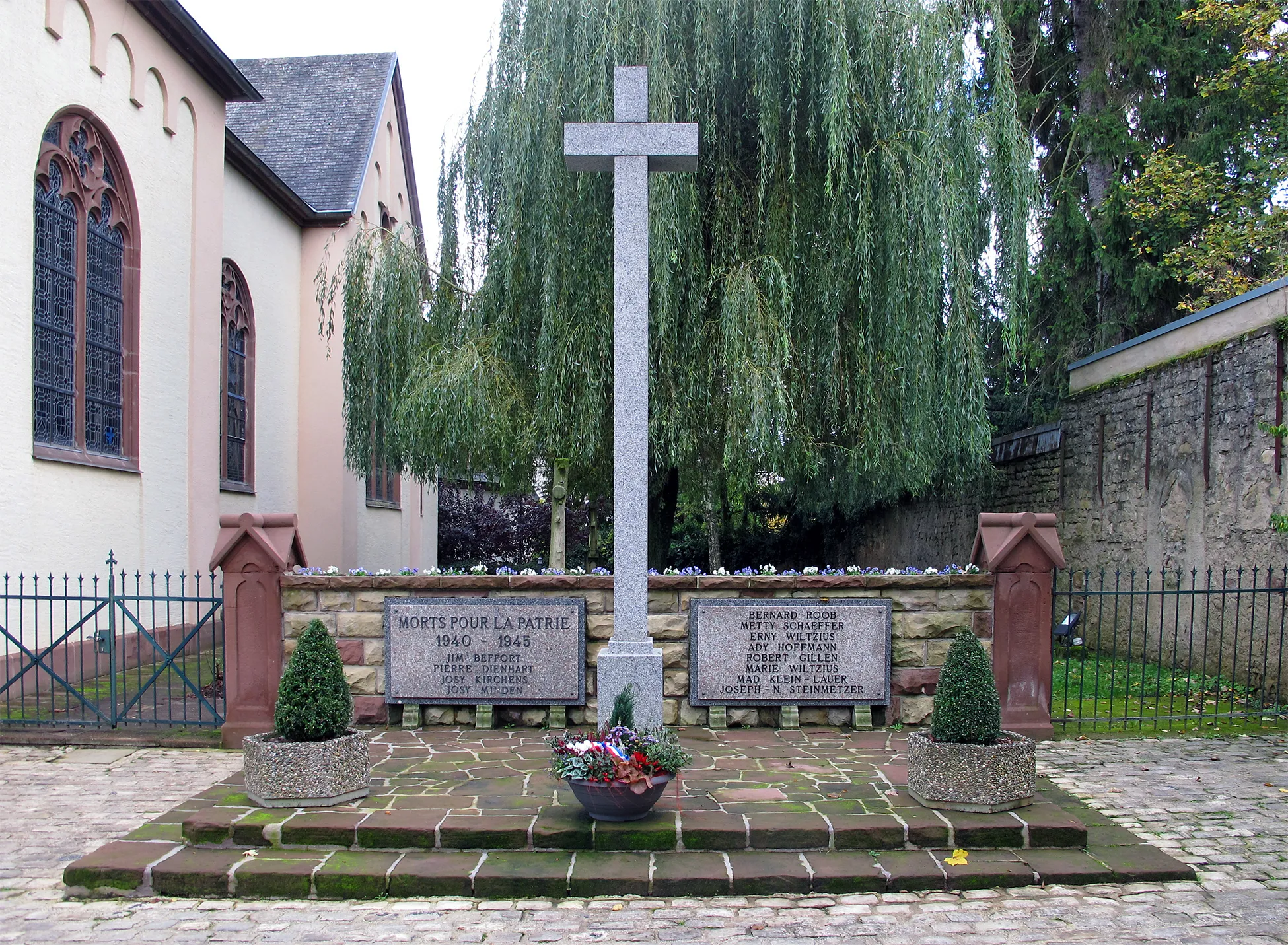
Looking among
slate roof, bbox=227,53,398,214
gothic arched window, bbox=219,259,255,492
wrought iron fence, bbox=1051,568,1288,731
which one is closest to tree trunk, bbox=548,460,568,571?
wrought iron fence, bbox=1051,568,1288,731

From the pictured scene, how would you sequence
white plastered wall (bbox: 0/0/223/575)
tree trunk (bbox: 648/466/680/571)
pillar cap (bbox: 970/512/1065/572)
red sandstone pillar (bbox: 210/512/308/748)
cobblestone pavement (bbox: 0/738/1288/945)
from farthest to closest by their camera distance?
tree trunk (bbox: 648/466/680/571)
white plastered wall (bbox: 0/0/223/575)
pillar cap (bbox: 970/512/1065/572)
red sandstone pillar (bbox: 210/512/308/748)
cobblestone pavement (bbox: 0/738/1288/945)

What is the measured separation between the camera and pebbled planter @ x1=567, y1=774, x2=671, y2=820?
16.6ft

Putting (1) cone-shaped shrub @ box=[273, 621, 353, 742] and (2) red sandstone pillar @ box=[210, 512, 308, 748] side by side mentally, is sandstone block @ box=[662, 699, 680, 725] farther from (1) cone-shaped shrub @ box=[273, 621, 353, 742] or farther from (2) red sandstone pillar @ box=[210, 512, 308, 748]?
(2) red sandstone pillar @ box=[210, 512, 308, 748]

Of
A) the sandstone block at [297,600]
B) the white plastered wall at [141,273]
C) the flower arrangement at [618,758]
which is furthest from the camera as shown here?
the white plastered wall at [141,273]

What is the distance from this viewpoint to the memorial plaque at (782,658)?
780cm

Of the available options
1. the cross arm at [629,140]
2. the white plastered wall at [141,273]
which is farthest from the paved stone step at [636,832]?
the white plastered wall at [141,273]

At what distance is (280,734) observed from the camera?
5559mm

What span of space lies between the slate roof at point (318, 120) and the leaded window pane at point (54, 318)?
7.59m

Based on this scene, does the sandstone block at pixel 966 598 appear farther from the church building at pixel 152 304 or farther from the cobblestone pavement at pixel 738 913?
the church building at pixel 152 304

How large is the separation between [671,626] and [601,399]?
3.06 m

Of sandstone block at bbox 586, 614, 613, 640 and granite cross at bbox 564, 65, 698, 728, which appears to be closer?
granite cross at bbox 564, 65, 698, 728

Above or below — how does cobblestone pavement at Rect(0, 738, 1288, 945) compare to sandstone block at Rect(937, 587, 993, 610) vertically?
below

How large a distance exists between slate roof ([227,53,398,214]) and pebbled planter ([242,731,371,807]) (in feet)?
48.2

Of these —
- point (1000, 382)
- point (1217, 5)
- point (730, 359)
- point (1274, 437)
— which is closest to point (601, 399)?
point (730, 359)
